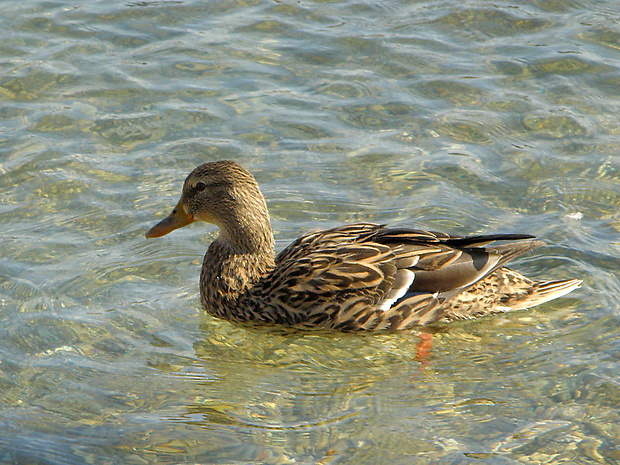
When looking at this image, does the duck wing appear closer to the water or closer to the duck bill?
the water

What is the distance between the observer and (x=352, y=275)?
7.29 m

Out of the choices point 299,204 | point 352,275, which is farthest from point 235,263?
point 299,204

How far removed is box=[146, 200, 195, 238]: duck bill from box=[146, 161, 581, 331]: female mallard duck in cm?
19

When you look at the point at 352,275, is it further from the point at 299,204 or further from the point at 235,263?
the point at 299,204

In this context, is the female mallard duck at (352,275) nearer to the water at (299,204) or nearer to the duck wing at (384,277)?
the duck wing at (384,277)

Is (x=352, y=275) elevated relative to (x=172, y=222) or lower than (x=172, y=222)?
lower

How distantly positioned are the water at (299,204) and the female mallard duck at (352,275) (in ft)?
0.61

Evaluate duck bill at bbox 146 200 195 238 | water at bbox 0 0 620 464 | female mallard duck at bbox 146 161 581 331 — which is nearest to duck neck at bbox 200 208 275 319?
female mallard duck at bbox 146 161 581 331

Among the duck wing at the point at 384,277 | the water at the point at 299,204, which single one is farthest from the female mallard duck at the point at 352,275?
the water at the point at 299,204

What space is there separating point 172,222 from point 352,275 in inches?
67.5

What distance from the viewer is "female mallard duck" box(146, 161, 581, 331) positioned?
7.29 metres

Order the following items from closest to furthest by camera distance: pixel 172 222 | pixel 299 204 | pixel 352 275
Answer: pixel 352 275, pixel 172 222, pixel 299 204

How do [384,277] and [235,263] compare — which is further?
[235,263]

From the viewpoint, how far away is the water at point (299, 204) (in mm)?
6020
